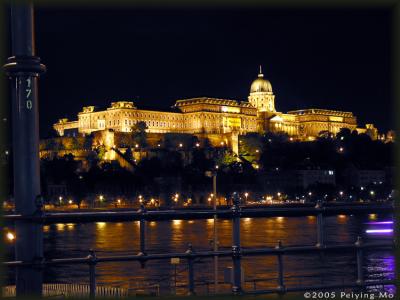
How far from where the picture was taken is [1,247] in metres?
6.04

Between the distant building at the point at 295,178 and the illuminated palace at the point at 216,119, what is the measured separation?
16744 millimetres

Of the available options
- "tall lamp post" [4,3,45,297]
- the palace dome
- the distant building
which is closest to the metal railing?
"tall lamp post" [4,3,45,297]

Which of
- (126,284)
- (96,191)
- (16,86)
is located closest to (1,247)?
(16,86)

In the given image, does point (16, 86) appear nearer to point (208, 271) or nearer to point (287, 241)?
point (208, 271)

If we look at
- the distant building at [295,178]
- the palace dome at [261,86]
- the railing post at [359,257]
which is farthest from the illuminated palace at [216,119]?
the railing post at [359,257]

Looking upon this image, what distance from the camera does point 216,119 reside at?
485 feet

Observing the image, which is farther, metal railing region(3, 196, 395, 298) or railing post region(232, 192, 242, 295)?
railing post region(232, 192, 242, 295)

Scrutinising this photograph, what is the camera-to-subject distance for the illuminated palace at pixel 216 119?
13973cm

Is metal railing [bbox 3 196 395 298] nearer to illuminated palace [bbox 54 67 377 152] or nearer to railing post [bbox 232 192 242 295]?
railing post [bbox 232 192 242 295]

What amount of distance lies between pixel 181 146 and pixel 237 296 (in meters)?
125

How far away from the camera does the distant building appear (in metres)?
118

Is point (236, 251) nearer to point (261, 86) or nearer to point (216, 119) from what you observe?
point (216, 119)

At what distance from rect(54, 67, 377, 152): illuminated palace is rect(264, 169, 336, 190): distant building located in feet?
54.9

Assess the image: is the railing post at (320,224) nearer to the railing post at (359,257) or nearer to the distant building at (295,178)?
the railing post at (359,257)
